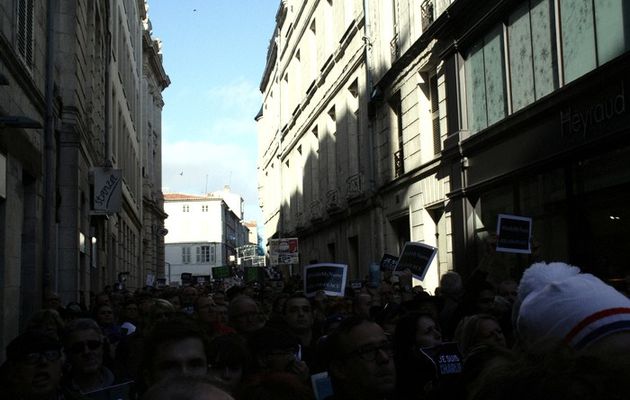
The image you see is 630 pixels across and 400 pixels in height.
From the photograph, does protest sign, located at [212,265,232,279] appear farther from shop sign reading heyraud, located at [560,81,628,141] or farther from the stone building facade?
shop sign reading heyraud, located at [560,81,628,141]

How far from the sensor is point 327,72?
3369 centimetres

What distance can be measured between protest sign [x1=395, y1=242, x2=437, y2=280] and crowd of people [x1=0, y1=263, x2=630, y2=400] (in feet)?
11.7

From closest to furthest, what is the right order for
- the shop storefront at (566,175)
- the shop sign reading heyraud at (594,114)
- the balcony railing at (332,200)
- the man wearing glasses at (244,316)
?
1. the man wearing glasses at (244,316)
2. the shop sign reading heyraud at (594,114)
3. the shop storefront at (566,175)
4. the balcony railing at (332,200)

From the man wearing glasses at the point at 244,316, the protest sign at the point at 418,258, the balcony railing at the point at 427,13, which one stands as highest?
the balcony railing at the point at 427,13

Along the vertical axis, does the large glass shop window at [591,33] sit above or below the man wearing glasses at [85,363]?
above

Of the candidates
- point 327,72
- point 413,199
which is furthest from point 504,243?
point 327,72

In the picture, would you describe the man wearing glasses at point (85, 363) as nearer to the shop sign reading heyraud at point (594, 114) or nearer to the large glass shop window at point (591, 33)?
the shop sign reading heyraud at point (594, 114)

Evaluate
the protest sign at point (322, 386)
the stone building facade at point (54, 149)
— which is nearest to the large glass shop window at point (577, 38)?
the stone building facade at point (54, 149)

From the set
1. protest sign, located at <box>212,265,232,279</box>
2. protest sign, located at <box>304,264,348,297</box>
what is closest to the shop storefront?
protest sign, located at <box>304,264,348,297</box>

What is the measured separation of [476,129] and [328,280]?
631cm

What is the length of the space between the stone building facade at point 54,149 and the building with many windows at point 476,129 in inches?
268

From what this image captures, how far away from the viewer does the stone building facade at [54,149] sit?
11812mm

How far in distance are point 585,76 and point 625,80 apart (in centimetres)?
89

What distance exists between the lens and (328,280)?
40.7ft
